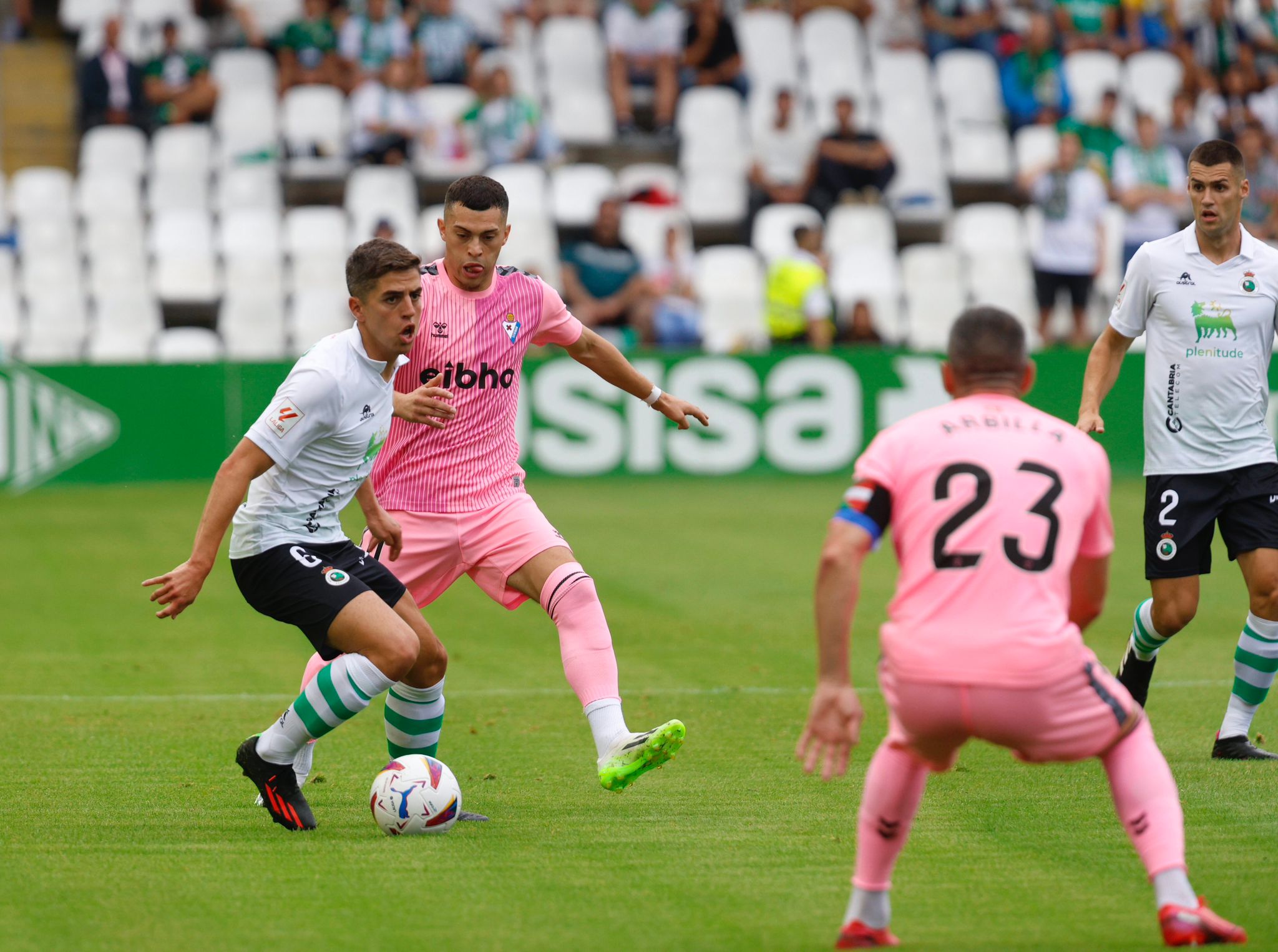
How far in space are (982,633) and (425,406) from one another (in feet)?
8.54

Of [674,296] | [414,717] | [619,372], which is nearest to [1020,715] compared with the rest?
[414,717]

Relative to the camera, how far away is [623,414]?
18297 millimetres

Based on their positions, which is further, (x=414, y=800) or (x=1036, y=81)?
(x=1036, y=81)

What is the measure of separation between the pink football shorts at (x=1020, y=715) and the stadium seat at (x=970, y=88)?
20049 millimetres

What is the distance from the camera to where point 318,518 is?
20.1 ft

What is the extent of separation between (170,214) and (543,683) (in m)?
13.5

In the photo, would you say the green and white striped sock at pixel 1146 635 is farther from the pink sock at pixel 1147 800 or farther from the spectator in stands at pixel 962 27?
the spectator in stands at pixel 962 27

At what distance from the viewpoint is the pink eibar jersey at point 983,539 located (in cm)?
434

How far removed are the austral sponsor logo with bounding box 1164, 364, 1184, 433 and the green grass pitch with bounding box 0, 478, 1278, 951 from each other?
137 cm

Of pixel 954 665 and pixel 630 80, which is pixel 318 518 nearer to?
pixel 954 665

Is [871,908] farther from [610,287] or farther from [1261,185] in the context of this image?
[1261,185]

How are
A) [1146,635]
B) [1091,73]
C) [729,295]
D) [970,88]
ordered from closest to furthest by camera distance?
[1146,635], [729,295], [970,88], [1091,73]

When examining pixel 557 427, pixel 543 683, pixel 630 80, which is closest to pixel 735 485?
pixel 557 427

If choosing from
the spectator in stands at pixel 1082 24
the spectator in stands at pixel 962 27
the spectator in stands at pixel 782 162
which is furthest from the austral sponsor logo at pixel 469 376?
the spectator in stands at pixel 1082 24
